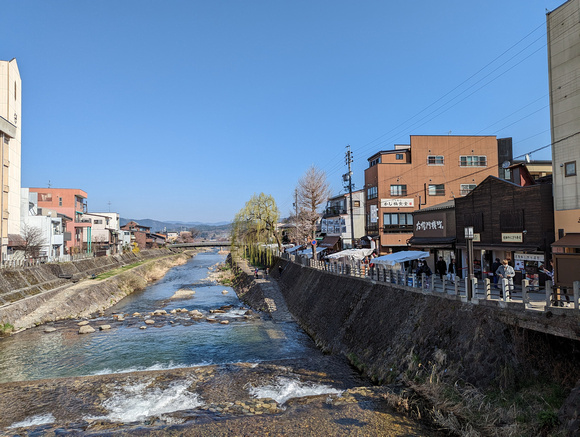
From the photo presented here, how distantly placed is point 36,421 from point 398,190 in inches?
1350

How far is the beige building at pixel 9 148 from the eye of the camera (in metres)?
37.1

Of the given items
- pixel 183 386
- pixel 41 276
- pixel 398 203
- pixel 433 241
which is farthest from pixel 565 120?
pixel 41 276

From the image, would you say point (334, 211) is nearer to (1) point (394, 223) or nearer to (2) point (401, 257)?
(1) point (394, 223)

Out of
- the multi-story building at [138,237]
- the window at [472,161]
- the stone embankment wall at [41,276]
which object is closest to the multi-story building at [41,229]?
the stone embankment wall at [41,276]

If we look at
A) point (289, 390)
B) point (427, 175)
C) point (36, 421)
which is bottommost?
point (36, 421)

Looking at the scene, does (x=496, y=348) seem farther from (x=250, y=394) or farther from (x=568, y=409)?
(x=250, y=394)

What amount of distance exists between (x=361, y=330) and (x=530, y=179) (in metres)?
13.5

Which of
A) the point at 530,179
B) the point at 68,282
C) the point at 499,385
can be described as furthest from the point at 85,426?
the point at 68,282

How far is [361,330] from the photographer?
1889 centimetres

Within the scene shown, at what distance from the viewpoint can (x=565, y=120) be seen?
54.2ft

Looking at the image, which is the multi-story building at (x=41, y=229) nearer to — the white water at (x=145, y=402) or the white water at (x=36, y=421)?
the white water at (x=36, y=421)

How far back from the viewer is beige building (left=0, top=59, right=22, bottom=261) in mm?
37094

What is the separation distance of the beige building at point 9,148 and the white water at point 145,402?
3198cm

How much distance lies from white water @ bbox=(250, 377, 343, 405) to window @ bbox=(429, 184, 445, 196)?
28859mm
